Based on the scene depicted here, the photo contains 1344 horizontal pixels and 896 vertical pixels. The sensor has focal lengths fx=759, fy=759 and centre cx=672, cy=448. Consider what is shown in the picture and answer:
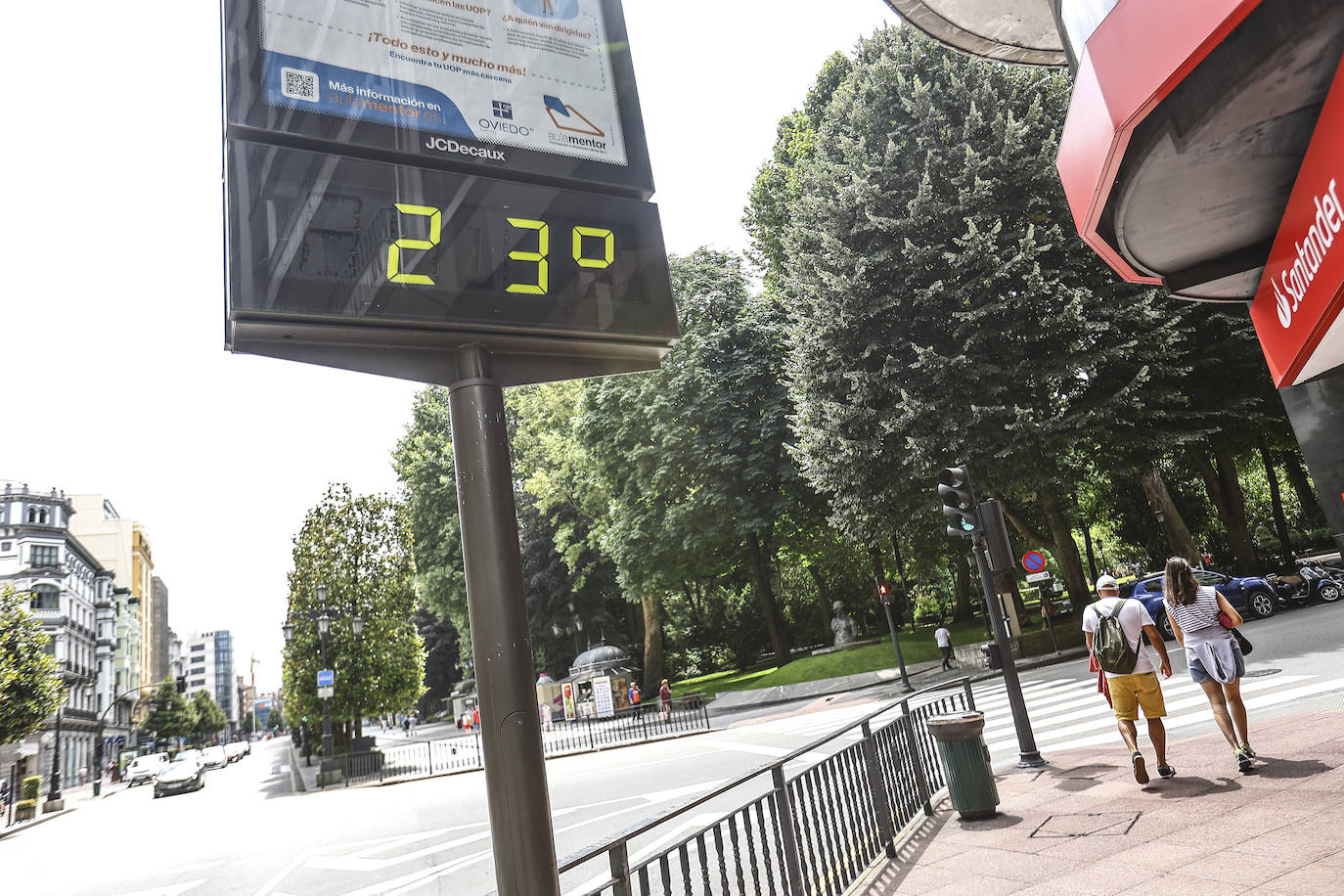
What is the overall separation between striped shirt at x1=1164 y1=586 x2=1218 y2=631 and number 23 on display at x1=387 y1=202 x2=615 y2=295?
22.4 feet

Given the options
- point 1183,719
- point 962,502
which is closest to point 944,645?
point 1183,719

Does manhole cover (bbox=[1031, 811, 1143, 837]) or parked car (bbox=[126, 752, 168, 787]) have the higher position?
Result: manhole cover (bbox=[1031, 811, 1143, 837])

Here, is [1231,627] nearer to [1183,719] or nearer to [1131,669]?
[1131,669]

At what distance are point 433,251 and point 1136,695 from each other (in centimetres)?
740

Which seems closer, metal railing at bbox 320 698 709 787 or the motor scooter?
the motor scooter

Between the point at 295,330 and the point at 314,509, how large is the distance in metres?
30.9

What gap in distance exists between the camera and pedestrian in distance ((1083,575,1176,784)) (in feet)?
22.4

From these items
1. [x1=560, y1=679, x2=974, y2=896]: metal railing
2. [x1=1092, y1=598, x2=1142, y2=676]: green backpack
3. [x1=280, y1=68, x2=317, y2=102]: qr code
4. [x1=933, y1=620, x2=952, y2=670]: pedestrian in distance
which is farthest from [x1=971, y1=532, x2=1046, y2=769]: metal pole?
[x1=933, y1=620, x2=952, y2=670]: pedestrian in distance

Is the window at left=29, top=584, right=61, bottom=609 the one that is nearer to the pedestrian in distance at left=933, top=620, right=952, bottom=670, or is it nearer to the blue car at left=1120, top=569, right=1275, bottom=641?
the pedestrian in distance at left=933, top=620, right=952, bottom=670

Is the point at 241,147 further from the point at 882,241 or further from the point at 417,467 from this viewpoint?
the point at 417,467

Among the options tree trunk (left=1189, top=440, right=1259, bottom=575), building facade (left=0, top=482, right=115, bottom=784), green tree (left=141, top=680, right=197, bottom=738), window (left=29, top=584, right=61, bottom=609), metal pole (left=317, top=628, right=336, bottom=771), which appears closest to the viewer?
tree trunk (left=1189, top=440, right=1259, bottom=575)

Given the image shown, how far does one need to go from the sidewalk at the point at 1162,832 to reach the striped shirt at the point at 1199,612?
1218mm

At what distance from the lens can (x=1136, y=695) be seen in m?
7.07

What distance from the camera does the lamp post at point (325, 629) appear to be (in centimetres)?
2559
